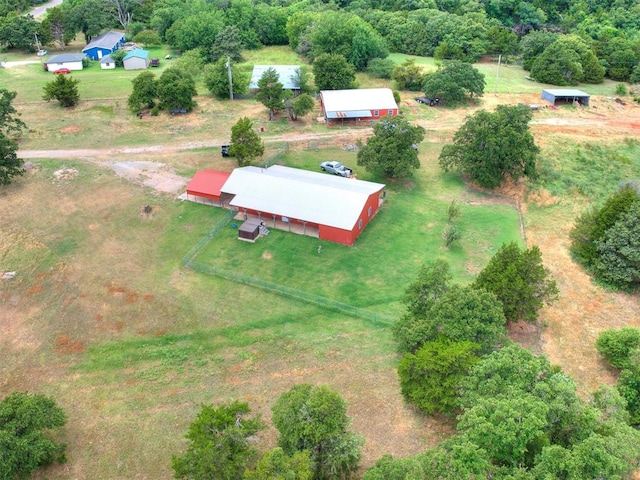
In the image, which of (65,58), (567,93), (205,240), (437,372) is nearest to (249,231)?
(205,240)

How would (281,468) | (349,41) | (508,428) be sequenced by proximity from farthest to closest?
(349,41), (508,428), (281,468)

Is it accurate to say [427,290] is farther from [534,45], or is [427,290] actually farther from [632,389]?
[534,45]

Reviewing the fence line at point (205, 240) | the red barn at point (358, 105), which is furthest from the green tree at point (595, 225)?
the fence line at point (205, 240)

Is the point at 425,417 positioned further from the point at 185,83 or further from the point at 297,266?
the point at 185,83

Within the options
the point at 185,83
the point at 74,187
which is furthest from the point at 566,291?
the point at 185,83

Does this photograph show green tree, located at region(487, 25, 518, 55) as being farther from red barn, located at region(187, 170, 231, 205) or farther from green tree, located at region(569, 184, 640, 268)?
red barn, located at region(187, 170, 231, 205)

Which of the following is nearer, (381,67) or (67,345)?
(67,345)

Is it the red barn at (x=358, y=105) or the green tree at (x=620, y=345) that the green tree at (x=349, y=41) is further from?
the green tree at (x=620, y=345)
